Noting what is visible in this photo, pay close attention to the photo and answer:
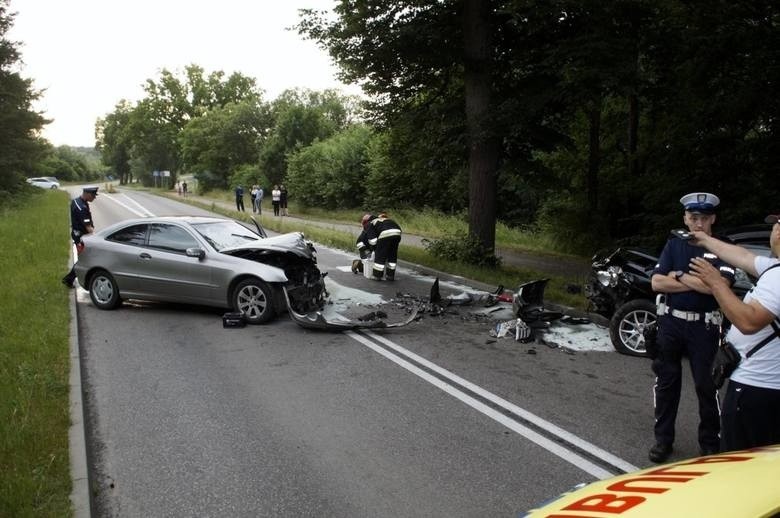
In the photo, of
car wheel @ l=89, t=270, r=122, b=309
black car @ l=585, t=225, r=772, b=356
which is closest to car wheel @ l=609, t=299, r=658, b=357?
black car @ l=585, t=225, r=772, b=356

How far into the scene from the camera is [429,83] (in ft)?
50.1

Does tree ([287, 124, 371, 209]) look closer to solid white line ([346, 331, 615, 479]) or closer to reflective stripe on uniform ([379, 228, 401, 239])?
reflective stripe on uniform ([379, 228, 401, 239])

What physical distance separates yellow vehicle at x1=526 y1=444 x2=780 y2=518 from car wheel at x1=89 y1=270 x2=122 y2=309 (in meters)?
8.47

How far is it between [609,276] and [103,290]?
7.65m

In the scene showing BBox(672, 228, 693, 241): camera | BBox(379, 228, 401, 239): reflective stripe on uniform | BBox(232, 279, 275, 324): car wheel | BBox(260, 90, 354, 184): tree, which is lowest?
BBox(232, 279, 275, 324): car wheel

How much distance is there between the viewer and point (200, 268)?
857 cm

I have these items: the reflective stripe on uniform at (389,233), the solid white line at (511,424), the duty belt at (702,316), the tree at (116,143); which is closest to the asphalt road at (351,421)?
the solid white line at (511,424)

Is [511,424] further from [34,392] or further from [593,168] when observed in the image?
[593,168]

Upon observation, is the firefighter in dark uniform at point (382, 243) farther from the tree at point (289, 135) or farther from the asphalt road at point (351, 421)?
the tree at point (289, 135)

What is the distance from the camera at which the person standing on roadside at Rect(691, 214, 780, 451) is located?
269 centimetres

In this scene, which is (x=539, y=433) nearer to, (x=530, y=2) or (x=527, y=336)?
(x=527, y=336)

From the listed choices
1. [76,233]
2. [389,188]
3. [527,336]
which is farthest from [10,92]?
[527,336]

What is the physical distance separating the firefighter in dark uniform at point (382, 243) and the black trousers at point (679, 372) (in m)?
8.08

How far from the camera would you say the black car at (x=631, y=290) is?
6.60m
